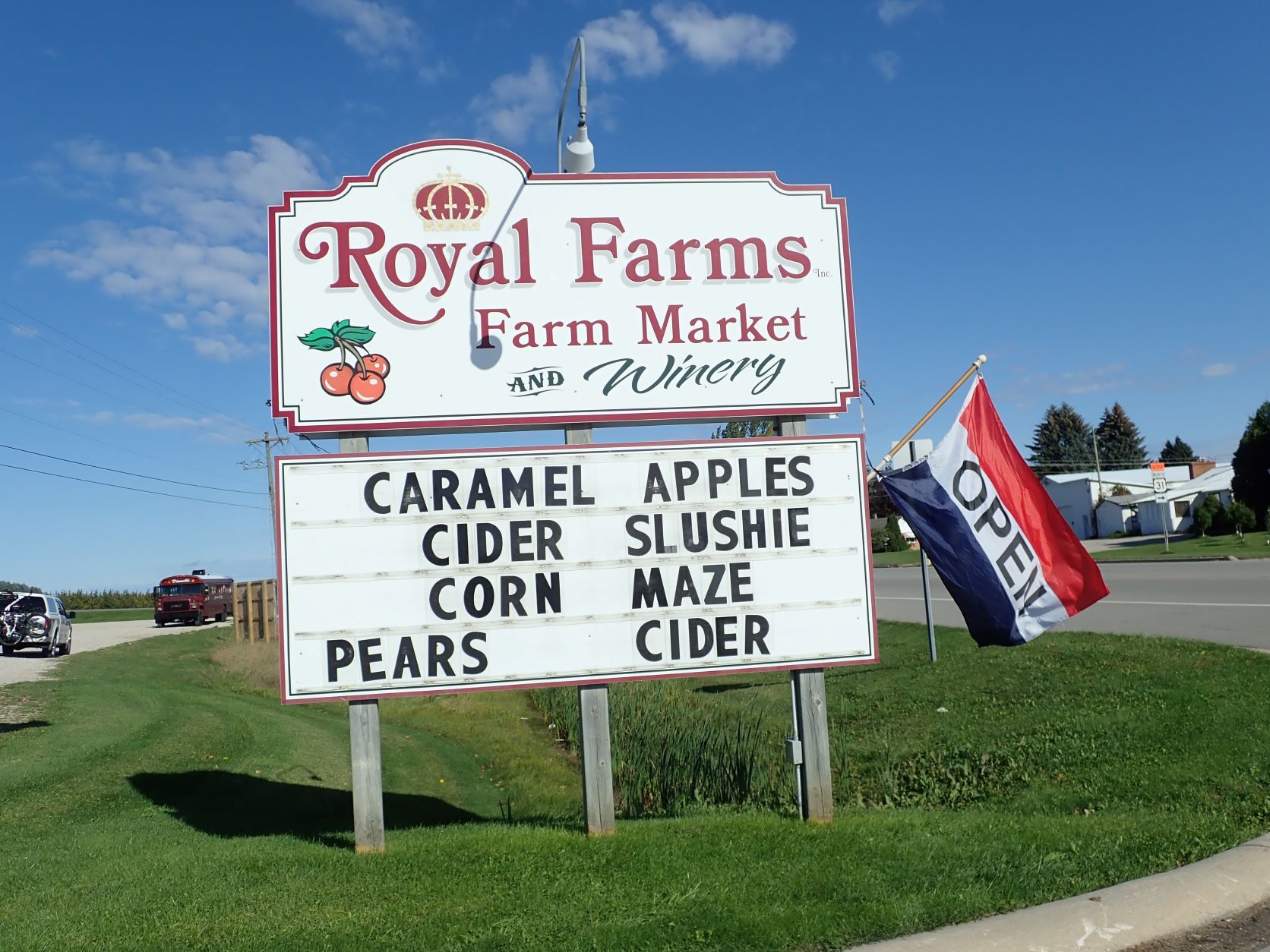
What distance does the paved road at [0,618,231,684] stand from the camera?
18.5 m

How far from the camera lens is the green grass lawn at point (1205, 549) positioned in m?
34.3

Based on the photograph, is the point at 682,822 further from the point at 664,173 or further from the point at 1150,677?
the point at 1150,677

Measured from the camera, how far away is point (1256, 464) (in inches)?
1956

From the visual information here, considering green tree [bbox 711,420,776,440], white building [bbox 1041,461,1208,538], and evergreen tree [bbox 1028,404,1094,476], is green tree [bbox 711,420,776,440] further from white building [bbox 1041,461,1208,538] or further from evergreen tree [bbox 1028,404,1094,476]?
evergreen tree [bbox 1028,404,1094,476]

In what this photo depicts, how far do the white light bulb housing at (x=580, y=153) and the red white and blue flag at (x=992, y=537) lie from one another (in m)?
3.29

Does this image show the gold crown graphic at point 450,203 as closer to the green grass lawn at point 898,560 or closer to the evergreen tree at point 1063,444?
the green grass lawn at point 898,560

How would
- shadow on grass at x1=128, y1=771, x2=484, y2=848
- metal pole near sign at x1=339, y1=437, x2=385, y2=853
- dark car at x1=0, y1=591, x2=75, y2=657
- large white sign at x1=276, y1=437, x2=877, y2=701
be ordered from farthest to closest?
dark car at x1=0, y1=591, x2=75, y2=657 → shadow on grass at x1=128, y1=771, x2=484, y2=848 → large white sign at x1=276, y1=437, x2=877, y2=701 → metal pole near sign at x1=339, y1=437, x2=385, y2=853

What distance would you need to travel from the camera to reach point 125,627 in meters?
41.5

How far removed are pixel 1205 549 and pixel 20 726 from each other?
3968 cm

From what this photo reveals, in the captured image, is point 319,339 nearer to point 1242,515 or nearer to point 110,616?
point 1242,515

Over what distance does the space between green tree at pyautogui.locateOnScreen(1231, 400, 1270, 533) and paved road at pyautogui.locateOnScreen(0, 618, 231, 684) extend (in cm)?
4869

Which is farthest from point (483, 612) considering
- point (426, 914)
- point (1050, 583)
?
point (1050, 583)

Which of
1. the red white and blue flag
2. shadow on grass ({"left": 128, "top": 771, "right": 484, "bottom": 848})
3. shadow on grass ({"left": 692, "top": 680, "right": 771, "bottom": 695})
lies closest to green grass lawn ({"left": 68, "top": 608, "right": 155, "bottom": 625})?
shadow on grass ({"left": 692, "top": 680, "right": 771, "bottom": 695})

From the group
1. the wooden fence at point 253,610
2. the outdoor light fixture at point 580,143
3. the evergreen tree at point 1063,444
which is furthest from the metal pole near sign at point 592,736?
the evergreen tree at point 1063,444
